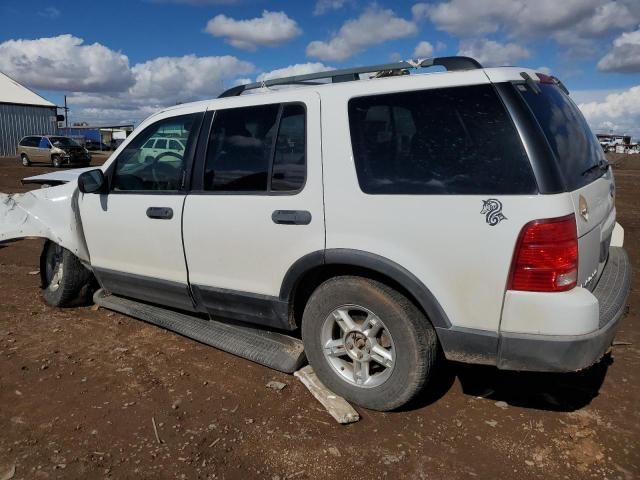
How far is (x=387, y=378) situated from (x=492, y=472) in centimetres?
74

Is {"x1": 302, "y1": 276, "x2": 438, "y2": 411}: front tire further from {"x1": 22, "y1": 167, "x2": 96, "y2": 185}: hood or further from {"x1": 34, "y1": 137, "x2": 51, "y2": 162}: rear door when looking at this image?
{"x1": 34, "y1": 137, "x2": 51, "y2": 162}: rear door

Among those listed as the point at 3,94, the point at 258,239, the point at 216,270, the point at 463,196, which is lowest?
the point at 216,270

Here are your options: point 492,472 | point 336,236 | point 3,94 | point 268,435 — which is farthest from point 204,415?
point 3,94

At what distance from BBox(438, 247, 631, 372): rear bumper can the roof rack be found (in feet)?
4.78

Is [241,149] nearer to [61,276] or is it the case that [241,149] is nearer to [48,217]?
[48,217]

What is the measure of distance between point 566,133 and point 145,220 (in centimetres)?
292

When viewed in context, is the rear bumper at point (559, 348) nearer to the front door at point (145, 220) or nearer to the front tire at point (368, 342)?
the front tire at point (368, 342)

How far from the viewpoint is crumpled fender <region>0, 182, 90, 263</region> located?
15.0 feet

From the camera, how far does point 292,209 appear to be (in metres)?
3.22

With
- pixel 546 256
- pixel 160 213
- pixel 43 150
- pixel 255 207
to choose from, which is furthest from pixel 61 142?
pixel 546 256

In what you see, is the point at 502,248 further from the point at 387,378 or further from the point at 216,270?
→ the point at 216,270

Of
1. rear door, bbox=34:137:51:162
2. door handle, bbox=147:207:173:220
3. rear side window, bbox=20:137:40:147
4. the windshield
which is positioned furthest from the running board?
rear side window, bbox=20:137:40:147

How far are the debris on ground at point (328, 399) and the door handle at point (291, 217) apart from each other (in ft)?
3.53

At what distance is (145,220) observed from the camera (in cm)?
400
